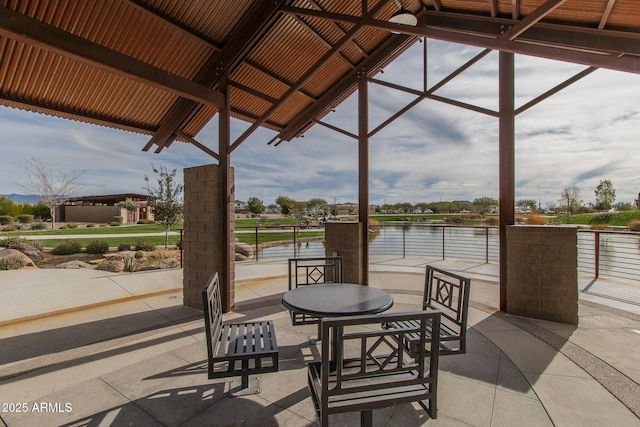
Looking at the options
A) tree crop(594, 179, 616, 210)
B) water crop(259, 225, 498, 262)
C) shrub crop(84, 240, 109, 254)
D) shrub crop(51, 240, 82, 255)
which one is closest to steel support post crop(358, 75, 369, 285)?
water crop(259, 225, 498, 262)

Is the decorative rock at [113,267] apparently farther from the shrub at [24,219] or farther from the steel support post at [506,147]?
the shrub at [24,219]

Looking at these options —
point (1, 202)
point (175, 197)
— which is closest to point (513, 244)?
point (175, 197)

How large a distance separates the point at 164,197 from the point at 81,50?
28.4 feet

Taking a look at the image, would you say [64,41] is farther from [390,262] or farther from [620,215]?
[620,215]

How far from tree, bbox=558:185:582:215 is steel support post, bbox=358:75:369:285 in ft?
114

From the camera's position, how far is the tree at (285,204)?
169 ft

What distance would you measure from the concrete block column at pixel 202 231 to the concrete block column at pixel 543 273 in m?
3.87

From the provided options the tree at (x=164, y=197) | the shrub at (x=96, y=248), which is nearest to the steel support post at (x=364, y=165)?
the tree at (x=164, y=197)

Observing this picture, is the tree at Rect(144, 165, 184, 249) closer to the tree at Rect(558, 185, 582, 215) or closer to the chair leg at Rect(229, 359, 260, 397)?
the chair leg at Rect(229, 359, 260, 397)

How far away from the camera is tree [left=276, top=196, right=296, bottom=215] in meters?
51.5

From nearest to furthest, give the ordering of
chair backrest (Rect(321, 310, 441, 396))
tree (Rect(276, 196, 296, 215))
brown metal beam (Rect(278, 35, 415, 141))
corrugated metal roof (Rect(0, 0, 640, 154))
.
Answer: chair backrest (Rect(321, 310, 441, 396))
corrugated metal roof (Rect(0, 0, 640, 154))
brown metal beam (Rect(278, 35, 415, 141))
tree (Rect(276, 196, 296, 215))

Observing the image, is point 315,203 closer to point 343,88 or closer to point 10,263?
point 10,263

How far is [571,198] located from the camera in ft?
102

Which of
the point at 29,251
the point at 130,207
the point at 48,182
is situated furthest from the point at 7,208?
the point at 29,251
